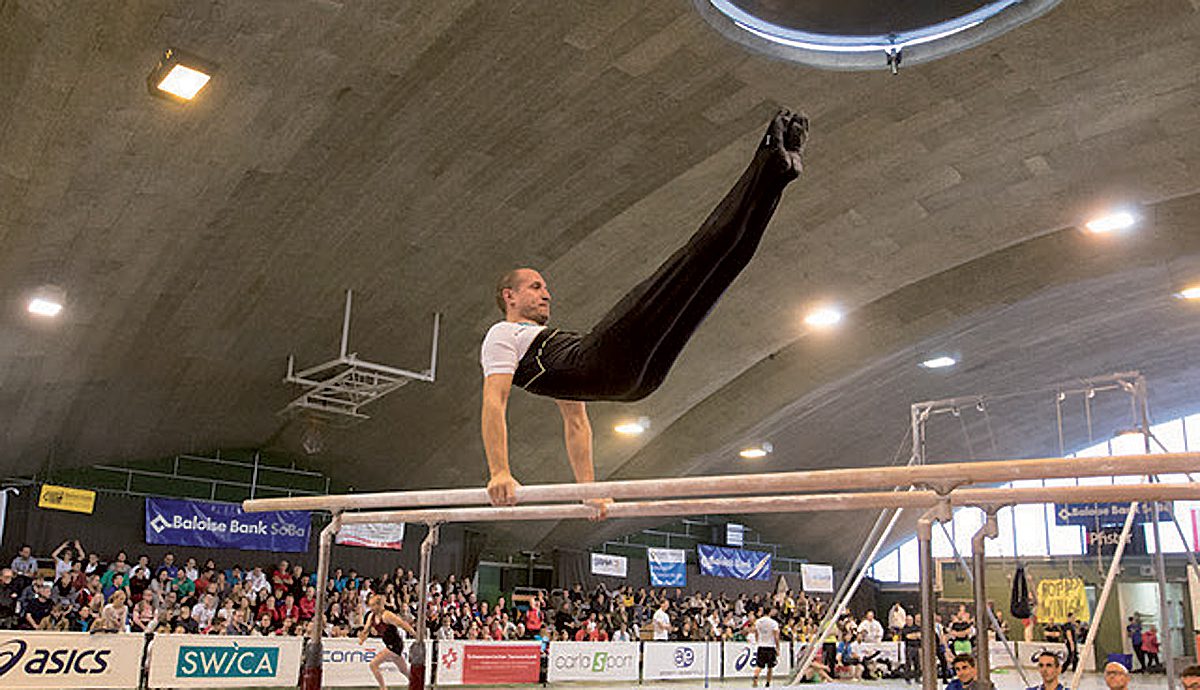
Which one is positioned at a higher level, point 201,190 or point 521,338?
point 201,190

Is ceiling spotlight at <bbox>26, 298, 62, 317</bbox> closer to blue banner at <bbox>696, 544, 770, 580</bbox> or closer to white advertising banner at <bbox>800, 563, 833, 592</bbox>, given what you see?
blue banner at <bbox>696, 544, 770, 580</bbox>

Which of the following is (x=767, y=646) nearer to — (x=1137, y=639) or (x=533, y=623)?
(x=533, y=623)

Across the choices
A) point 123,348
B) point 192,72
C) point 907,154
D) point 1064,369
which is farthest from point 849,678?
point 192,72

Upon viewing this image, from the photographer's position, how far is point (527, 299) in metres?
4.77

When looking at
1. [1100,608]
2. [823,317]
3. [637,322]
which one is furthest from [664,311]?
[823,317]

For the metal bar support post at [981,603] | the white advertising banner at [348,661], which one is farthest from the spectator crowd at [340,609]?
the metal bar support post at [981,603]

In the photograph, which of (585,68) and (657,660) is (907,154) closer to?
(585,68)

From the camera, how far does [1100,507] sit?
2056 cm

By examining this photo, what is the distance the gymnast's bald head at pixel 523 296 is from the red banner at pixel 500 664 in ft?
38.1

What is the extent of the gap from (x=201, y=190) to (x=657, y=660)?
12.0 meters

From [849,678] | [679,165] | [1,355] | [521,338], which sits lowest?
[849,678]

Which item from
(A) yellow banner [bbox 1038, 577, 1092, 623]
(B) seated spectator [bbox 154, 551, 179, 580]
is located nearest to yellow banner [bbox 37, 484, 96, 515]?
(B) seated spectator [bbox 154, 551, 179, 580]

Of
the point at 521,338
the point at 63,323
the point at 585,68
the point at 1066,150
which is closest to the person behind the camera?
the point at 521,338

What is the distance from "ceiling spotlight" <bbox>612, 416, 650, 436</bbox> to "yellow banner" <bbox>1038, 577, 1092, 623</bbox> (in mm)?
8570
